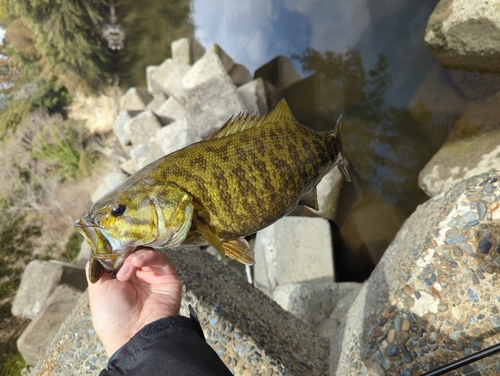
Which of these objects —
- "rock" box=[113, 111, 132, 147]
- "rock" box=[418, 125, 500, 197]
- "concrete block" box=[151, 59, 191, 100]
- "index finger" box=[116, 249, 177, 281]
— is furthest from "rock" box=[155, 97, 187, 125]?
"index finger" box=[116, 249, 177, 281]

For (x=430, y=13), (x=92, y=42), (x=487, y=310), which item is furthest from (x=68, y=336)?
(x=92, y=42)

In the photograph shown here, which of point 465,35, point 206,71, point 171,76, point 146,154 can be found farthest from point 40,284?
point 465,35

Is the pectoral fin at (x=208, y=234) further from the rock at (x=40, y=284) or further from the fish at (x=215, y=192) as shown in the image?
the rock at (x=40, y=284)

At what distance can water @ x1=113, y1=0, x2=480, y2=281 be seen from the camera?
189 inches

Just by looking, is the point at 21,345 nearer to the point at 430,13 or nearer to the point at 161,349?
the point at 161,349

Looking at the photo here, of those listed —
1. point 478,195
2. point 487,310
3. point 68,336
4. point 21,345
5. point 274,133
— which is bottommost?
point 21,345

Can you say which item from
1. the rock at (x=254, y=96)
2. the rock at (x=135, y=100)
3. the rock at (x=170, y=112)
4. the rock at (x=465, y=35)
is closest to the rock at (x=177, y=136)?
the rock at (x=170, y=112)

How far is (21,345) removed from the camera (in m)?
4.45

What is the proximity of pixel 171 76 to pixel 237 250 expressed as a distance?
7834 mm

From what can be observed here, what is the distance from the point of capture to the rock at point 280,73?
6810mm

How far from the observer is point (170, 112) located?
288 inches

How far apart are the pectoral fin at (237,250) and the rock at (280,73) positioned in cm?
600

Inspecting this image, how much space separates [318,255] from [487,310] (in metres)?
2.77

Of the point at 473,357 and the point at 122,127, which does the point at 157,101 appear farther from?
the point at 473,357
